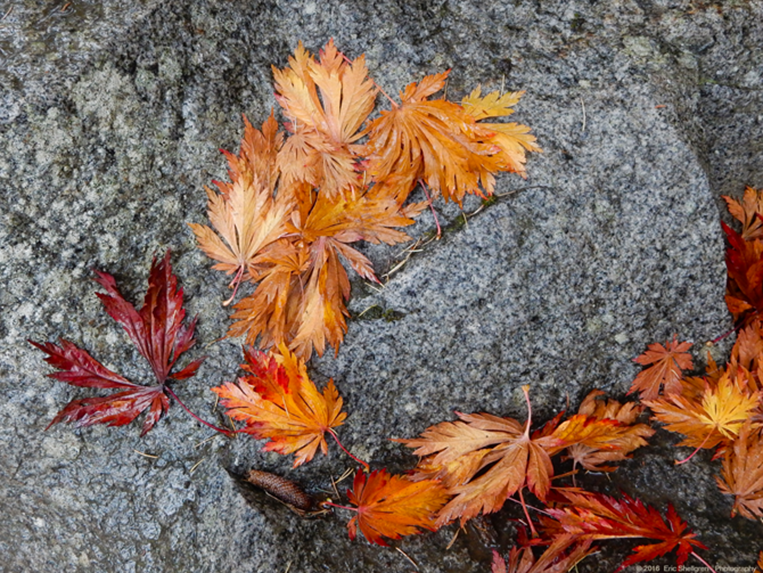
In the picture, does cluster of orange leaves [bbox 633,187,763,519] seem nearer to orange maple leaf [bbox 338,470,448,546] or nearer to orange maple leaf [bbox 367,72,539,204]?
orange maple leaf [bbox 338,470,448,546]

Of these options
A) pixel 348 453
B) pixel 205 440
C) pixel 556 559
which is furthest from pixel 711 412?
pixel 205 440

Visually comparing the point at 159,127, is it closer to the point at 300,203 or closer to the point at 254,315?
the point at 300,203

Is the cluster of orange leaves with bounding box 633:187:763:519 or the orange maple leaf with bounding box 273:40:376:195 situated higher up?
the orange maple leaf with bounding box 273:40:376:195

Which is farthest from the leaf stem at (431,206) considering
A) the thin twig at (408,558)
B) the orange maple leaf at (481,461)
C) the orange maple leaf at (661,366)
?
the thin twig at (408,558)

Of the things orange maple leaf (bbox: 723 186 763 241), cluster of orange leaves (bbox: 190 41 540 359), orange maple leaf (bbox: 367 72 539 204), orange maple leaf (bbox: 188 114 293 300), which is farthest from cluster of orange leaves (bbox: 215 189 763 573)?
orange maple leaf (bbox: 367 72 539 204)

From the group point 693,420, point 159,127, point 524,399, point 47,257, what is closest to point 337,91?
point 159,127

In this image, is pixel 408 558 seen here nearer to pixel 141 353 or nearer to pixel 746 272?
pixel 141 353
